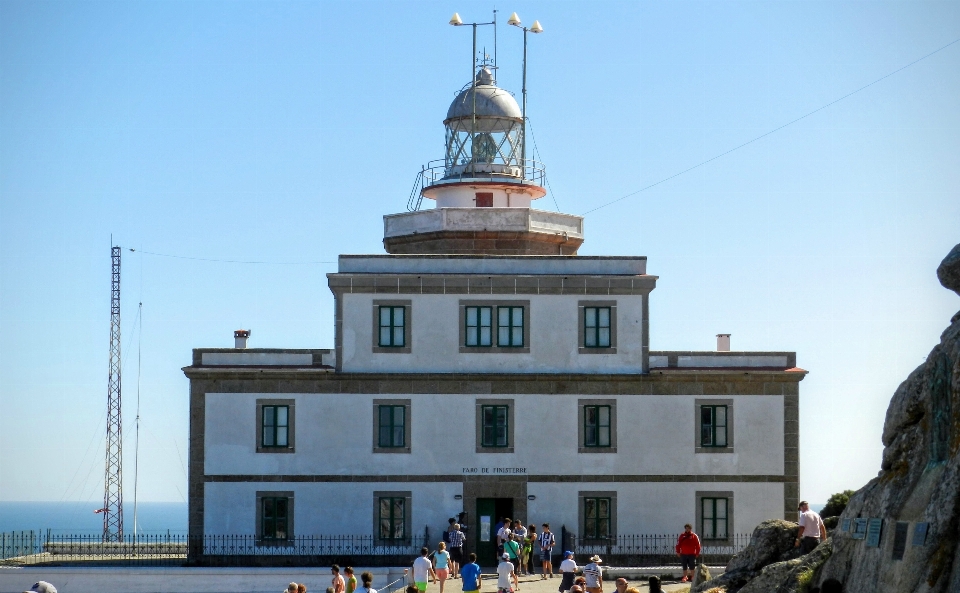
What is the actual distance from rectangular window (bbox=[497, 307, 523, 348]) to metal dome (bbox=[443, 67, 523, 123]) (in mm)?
7029

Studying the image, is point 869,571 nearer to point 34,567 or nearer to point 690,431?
point 690,431

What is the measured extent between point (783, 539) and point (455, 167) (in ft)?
65.1

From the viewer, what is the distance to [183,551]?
4275cm

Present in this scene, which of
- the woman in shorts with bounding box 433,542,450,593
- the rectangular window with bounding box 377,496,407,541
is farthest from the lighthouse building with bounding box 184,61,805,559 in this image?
the woman in shorts with bounding box 433,542,450,593

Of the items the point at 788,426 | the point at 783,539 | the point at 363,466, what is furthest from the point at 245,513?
the point at 783,539

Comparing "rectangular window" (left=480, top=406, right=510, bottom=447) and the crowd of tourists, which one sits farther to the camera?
"rectangular window" (left=480, top=406, right=510, bottom=447)

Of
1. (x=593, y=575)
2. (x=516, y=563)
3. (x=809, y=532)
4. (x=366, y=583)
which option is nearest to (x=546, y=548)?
(x=516, y=563)

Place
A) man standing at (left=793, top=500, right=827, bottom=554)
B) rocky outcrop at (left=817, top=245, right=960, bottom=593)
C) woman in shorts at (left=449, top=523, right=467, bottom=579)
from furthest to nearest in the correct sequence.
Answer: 1. woman in shorts at (left=449, top=523, right=467, bottom=579)
2. man standing at (left=793, top=500, right=827, bottom=554)
3. rocky outcrop at (left=817, top=245, right=960, bottom=593)

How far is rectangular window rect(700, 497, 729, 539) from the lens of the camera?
3900cm

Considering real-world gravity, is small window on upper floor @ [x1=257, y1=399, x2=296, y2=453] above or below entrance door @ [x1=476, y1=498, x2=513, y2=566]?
above

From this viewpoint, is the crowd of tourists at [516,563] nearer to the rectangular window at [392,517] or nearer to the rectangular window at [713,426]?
the rectangular window at [392,517]

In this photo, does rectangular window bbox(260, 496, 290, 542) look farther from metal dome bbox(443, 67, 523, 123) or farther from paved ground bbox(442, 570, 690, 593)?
metal dome bbox(443, 67, 523, 123)

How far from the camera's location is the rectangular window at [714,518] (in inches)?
1535

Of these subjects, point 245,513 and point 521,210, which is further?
point 521,210
